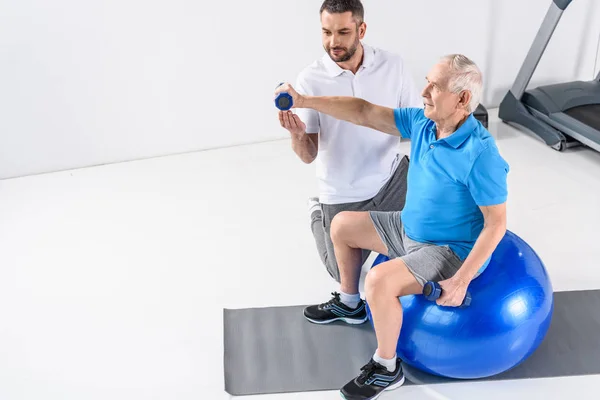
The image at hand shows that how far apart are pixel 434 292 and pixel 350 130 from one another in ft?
2.69

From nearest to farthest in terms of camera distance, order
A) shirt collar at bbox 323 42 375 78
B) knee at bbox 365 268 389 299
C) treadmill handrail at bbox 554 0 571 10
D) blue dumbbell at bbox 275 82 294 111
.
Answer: knee at bbox 365 268 389 299, blue dumbbell at bbox 275 82 294 111, shirt collar at bbox 323 42 375 78, treadmill handrail at bbox 554 0 571 10

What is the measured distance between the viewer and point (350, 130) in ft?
9.45

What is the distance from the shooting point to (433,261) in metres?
2.44

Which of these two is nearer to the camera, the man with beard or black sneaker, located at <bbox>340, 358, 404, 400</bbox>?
black sneaker, located at <bbox>340, 358, 404, 400</bbox>

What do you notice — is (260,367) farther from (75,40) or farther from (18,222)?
(75,40)

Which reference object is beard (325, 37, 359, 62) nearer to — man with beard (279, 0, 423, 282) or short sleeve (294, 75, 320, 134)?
man with beard (279, 0, 423, 282)

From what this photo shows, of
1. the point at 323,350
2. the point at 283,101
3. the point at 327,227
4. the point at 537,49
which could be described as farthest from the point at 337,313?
the point at 537,49

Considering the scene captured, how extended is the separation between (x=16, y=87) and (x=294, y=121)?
7.35ft

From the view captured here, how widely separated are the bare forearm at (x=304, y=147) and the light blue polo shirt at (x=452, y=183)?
0.46 m

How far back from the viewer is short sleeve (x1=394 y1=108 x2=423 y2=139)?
2.60m

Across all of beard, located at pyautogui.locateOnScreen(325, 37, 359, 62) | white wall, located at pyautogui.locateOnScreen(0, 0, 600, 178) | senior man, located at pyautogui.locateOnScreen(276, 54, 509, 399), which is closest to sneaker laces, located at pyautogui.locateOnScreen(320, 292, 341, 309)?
senior man, located at pyautogui.locateOnScreen(276, 54, 509, 399)

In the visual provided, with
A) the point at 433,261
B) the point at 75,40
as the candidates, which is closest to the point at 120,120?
the point at 75,40

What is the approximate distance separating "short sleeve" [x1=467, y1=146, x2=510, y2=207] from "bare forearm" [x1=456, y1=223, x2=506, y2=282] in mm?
89

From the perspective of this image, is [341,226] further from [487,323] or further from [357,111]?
[487,323]
